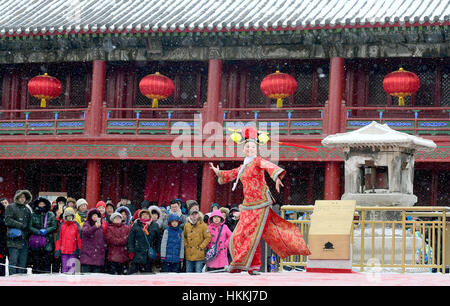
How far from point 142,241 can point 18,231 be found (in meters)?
1.68

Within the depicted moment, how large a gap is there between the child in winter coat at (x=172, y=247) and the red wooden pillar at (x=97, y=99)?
875 centimetres

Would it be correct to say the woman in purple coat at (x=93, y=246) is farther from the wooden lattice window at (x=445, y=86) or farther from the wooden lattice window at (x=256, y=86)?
the wooden lattice window at (x=445, y=86)

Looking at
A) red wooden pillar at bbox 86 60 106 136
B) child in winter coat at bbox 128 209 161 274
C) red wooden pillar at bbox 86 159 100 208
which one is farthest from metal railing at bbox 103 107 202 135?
child in winter coat at bbox 128 209 161 274

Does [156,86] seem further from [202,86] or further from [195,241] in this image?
[195,241]

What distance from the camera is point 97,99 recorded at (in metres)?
20.5

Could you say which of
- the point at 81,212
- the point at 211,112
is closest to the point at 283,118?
the point at 211,112

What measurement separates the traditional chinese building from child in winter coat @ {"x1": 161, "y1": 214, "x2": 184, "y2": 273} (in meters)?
7.30

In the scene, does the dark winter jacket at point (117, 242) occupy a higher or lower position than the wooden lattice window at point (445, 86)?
lower

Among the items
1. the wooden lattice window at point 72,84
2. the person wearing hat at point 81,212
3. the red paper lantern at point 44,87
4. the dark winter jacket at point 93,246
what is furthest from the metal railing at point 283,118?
the dark winter jacket at point 93,246

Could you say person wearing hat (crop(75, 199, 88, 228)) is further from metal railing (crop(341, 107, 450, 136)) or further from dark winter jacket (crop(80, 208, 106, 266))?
metal railing (crop(341, 107, 450, 136))

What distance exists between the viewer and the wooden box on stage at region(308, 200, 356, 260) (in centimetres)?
1011

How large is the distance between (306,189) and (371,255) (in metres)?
9.56

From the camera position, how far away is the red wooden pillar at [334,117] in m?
18.9
